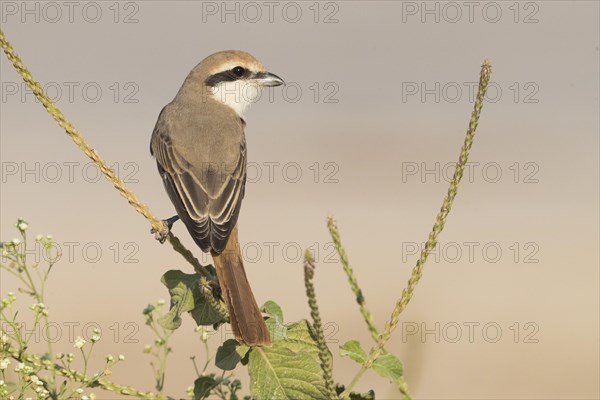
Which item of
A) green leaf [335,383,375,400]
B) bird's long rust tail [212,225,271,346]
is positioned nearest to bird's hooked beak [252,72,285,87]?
→ bird's long rust tail [212,225,271,346]

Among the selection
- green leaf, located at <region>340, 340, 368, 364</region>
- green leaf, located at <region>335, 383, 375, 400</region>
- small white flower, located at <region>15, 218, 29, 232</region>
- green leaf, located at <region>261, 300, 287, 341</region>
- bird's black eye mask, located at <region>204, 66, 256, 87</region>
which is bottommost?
green leaf, located at <region>335, 383, 375, 400</region>

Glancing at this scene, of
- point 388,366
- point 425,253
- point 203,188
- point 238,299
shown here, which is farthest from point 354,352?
point 203,188

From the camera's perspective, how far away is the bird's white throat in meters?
5.28

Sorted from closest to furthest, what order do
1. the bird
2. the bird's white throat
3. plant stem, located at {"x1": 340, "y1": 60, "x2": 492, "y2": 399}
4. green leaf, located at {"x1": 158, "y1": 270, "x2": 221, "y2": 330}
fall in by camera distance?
1. plant stem, located at {"x1": 340, "y1": 60, "x2": 492, "y2": 399}
2. green leaf, located at {"x1": 158, "y1": 270, "x2": 221, "y2": 330}
3. the bird
4. the bird's white throat

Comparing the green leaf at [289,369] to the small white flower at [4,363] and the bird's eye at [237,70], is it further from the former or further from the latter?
the bird's eye at [237,70]

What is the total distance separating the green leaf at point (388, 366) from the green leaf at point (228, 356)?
1.71ft

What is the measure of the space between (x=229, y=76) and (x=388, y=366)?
347 cm

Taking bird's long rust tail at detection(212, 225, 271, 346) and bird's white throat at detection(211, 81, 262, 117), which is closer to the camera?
bird's long rust tail at detection(212, 225, 271, 346)

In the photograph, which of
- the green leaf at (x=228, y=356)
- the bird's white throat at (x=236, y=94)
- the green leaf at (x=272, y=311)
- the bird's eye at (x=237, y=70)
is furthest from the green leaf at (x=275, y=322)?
the bird's eye at (x=237, y=70)

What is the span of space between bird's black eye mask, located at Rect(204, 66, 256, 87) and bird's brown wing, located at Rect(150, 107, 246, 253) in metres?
0.65

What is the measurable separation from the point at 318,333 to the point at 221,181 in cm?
256

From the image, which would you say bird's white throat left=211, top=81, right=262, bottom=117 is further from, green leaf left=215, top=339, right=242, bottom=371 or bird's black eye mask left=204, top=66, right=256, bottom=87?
green leaf left=215, top=339, right=242, bottom=371

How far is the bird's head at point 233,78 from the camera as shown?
530 cm

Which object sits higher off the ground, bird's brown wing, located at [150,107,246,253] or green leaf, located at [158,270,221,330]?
bird's brown wing, located at [150,107,246,253]
